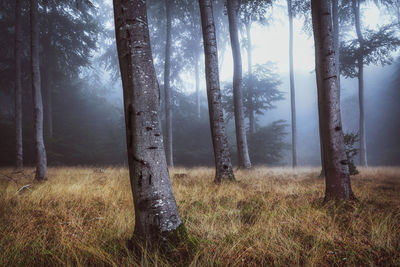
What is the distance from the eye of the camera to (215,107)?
5512mm

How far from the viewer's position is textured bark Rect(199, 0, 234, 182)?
5.41 meters

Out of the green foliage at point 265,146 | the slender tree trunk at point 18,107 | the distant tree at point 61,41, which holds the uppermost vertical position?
the distant tree at point 61,41

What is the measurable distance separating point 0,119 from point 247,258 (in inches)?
675

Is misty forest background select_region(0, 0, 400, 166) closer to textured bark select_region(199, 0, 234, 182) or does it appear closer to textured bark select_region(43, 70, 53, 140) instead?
textured bark select_region(43, 70, 53, 140)

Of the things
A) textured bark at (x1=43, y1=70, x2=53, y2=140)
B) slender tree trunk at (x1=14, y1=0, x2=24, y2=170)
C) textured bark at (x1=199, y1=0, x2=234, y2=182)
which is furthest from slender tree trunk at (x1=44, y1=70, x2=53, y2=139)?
textured bark at (x1=199, y1=0, x2=234, y2=182)

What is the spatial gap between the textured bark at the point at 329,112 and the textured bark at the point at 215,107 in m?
2.61

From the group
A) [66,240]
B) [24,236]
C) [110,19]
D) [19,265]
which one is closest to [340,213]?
[66,240]

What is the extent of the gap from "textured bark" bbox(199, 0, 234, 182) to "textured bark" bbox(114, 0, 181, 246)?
3814mm

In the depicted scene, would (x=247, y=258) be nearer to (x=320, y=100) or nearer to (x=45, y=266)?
(x=45, y=266)

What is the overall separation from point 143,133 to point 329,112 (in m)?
3.03

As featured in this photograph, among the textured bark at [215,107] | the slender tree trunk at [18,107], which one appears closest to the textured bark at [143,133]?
the textured bark at [215,107]

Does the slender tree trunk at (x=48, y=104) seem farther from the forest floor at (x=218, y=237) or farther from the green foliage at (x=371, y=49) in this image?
the green foliage at (x=371, y=49)

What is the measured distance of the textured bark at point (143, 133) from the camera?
1.59m

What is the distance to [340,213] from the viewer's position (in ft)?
8.42
